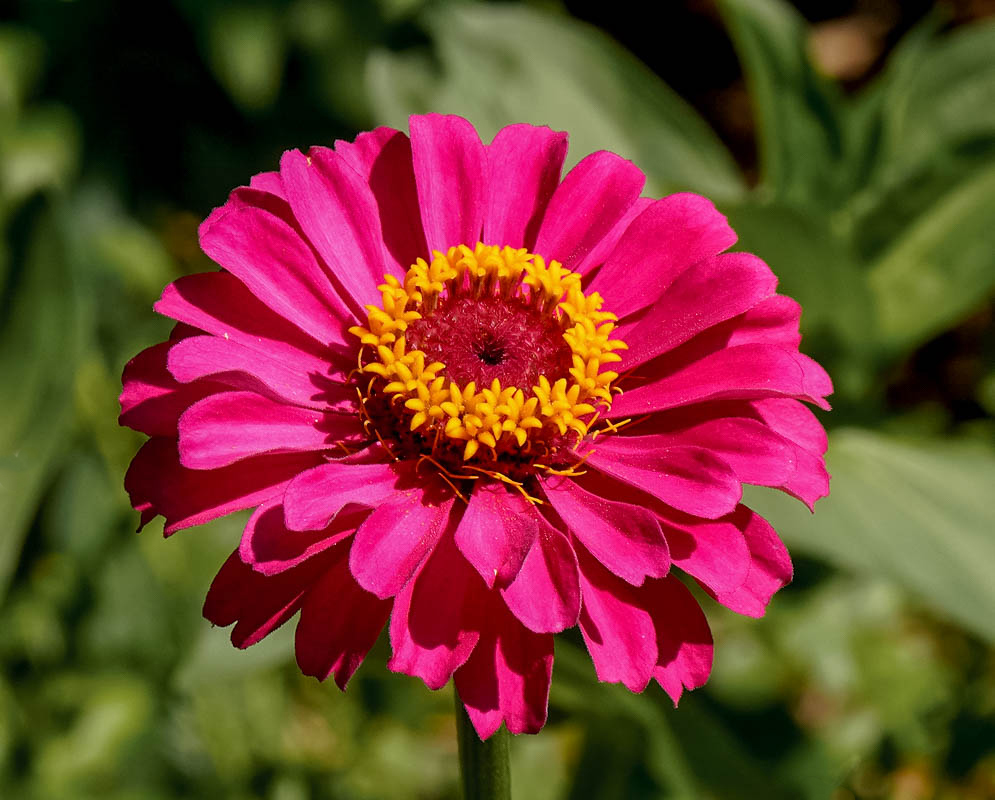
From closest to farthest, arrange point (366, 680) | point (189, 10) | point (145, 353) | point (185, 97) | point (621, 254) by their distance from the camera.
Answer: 1. point (145, 353)
2. point (621, 254)
3. point (366, 680)
4. point (189, 10)
5. point (185, 97)

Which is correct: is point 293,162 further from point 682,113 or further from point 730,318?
point 682,113

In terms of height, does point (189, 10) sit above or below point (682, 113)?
below

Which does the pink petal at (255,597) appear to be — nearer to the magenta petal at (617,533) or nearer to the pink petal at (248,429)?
the pink petal at (248,429)

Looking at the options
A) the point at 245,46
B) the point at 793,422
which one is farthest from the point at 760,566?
the point at 245,46

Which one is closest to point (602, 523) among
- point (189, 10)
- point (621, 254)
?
point (621, 254)

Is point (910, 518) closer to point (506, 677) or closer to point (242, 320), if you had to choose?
point (506, 677)

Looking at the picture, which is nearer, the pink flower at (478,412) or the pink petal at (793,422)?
the pink flower at (478,412)

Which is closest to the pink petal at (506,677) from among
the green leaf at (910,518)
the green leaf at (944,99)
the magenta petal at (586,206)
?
the magenta petal at (586,206)

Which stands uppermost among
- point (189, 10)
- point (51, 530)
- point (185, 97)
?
point (189, 10)

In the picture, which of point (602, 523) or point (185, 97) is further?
point (185, 97)

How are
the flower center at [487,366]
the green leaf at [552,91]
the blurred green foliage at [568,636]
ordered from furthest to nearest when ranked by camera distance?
the green leaf at [552,91] → the blurred green foliage at [568,636] → the flower center at [487,366]
